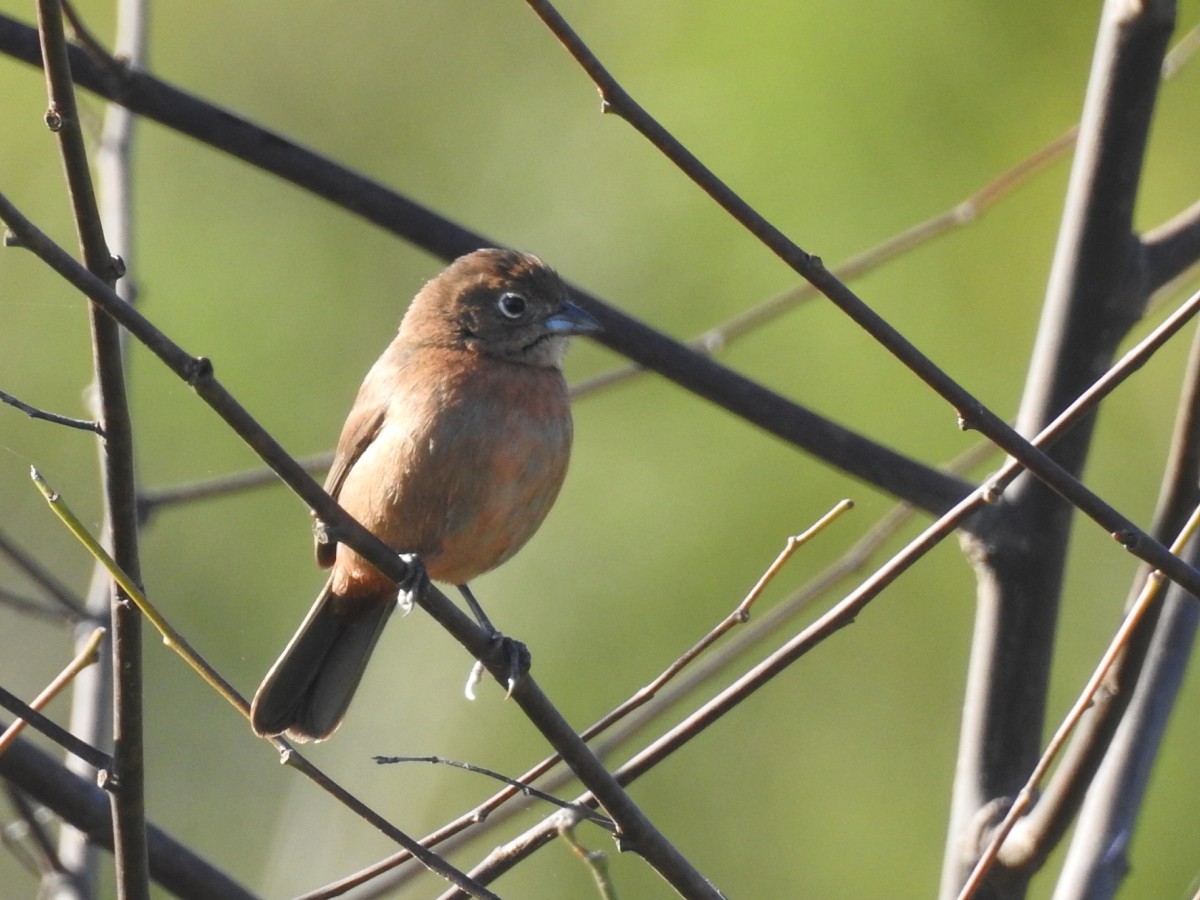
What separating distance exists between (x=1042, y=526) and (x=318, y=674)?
2028 millimetres

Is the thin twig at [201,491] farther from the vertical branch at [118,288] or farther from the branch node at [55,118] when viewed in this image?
the branch node at [55,118]

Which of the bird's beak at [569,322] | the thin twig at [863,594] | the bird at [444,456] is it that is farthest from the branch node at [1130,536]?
the bird's beak at [569,322]

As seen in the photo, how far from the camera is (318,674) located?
4.58 metres

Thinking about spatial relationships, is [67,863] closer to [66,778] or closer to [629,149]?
[66,778]

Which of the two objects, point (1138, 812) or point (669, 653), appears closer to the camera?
point (1138, 812)

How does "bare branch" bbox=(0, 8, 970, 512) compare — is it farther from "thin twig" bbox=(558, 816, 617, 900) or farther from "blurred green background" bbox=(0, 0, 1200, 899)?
"blurred green background" bbox=(0, 0, 1200, 899)

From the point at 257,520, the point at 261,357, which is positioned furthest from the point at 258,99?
the point at 257,520

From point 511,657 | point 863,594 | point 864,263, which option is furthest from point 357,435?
point 863,594

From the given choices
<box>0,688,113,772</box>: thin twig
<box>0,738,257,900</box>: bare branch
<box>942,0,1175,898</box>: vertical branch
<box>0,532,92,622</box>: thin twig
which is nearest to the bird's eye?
<box>0,532,92,622</box>: thin twig

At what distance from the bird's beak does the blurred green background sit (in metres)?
3.72

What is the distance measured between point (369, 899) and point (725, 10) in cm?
696

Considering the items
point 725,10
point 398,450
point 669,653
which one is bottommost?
point 398,450

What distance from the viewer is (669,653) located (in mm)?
8852

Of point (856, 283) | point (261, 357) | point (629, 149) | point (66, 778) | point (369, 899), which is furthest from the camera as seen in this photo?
point (629, 149)
